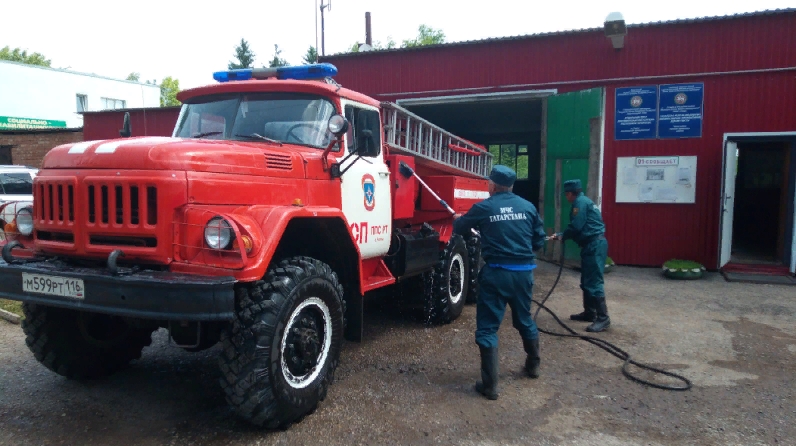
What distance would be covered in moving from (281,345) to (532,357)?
2326mm

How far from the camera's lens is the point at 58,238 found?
366 cm

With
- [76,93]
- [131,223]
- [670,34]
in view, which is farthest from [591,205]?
[76,93]

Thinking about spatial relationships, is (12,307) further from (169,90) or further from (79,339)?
(169,90)

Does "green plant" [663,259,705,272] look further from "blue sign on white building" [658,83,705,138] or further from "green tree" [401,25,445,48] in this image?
"green tree" [401,25,445,48]

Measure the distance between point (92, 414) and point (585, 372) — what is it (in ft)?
13.1

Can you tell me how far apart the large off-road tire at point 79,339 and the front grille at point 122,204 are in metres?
0.84

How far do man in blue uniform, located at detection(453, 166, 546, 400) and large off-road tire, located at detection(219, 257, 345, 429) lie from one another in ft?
4.03

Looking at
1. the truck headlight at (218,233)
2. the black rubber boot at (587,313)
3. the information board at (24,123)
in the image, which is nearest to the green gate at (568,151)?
the black rubber boot at (587,313)

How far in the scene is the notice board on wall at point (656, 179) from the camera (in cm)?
1021

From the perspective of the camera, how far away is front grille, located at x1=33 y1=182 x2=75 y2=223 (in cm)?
354

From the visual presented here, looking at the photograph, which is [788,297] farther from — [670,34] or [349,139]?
[349,139]

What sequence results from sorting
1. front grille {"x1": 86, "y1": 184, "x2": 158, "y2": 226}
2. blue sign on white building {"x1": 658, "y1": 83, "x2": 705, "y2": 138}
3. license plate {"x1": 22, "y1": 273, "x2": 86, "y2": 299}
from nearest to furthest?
license plate {"x1": 22, "y1": 273, "x2": 86, "y2": 299}, front grille {"x1": 86, "y1": 184, "x2": 158, "y2": 226}, blue sign on white building {"x1": 658, "y1": 83, "x2": 705, "y2": 138}

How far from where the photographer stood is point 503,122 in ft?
55.7

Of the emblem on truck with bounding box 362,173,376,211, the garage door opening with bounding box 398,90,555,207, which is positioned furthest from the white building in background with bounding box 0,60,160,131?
the emblem on truck with bounding box 362,173,376,211
